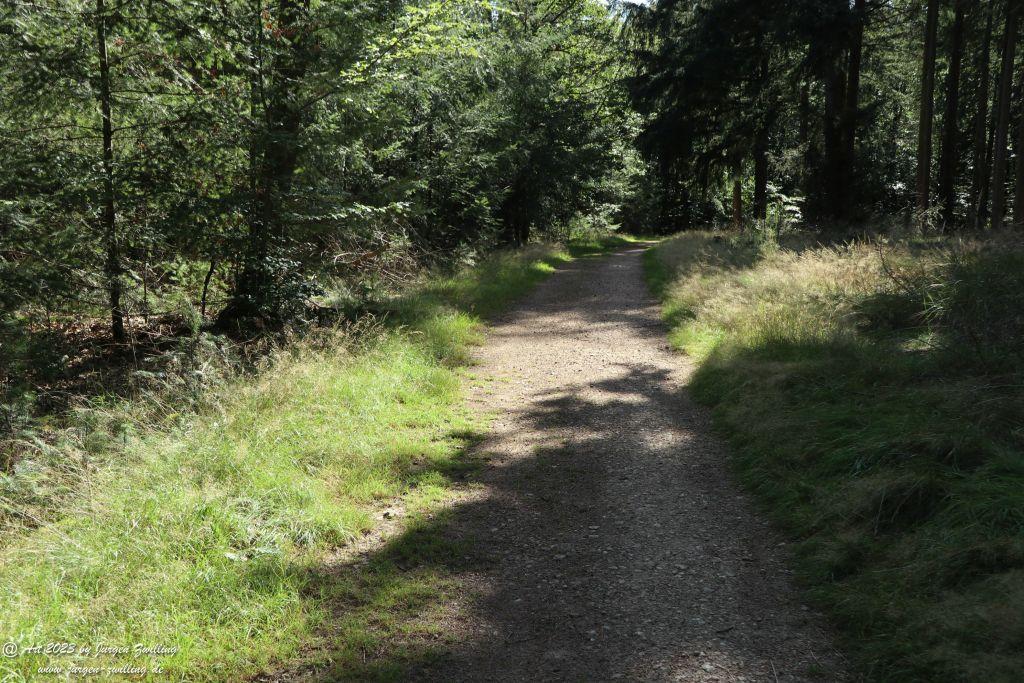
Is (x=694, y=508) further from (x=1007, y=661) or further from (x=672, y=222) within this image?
(x=672, y=222)

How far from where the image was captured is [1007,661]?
265 centimetres

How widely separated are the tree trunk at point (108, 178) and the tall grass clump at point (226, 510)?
2.07 m

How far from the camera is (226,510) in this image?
4.22 m

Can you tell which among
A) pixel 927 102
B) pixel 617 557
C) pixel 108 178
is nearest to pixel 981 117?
pixel 927 102

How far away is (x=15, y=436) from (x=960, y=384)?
9.05m

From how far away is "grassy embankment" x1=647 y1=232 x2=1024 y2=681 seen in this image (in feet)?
10.2

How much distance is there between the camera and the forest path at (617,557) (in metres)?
A: 3.21

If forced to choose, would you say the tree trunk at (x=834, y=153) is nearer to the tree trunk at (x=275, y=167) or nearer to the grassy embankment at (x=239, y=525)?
the tree trunk at (x=275, y=167)

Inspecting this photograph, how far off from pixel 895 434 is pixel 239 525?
462 cm

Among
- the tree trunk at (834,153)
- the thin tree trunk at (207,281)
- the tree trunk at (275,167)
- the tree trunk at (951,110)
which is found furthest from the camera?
the tree trunk at (951,110)

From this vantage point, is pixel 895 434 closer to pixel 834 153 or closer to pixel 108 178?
pixel 108 178

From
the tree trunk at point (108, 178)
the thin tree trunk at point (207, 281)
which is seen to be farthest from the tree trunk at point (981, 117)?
the tree trunk at point (108, 178)

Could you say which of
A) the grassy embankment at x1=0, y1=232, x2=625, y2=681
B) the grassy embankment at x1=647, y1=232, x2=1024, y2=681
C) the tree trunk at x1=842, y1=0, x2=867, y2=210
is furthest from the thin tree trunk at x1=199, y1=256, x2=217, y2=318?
the tree trunk at x1=842, y1=0, x2=867, y2=210

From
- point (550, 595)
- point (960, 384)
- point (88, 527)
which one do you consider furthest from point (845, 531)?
point (88, 527)
